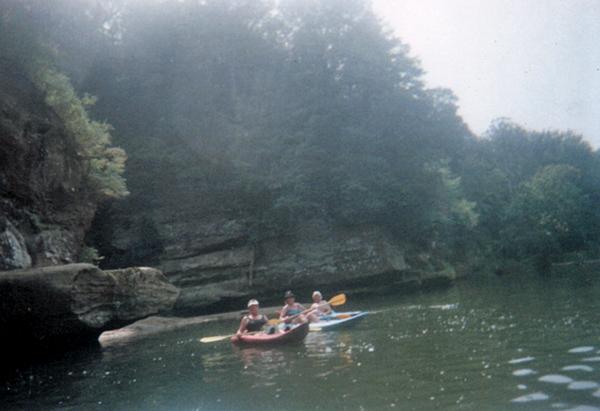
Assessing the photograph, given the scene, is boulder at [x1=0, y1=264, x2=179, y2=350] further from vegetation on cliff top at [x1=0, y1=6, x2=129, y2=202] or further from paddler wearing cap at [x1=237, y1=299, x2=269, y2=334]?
vegetation on cliff top at [x1=0, y1=6, x2=129, y2=202]

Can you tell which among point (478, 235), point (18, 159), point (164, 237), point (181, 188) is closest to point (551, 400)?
point (18, 159)

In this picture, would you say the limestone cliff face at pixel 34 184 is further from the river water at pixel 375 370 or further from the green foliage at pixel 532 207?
the green foliage at pixel 532 207

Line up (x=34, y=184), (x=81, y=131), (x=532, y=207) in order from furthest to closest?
(x=532, y=207), (x=81, y=131), (x=34, y=184)

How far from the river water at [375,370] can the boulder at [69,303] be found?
79 cm

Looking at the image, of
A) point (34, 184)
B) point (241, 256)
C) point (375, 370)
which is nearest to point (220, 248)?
point (241, 256)

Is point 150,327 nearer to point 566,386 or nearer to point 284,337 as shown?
point 284,337

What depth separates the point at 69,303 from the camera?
408 inches

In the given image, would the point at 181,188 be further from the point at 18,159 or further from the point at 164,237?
the point at 18,159

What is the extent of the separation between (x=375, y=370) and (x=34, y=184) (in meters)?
11.1

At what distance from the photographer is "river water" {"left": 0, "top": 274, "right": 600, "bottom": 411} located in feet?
14.6

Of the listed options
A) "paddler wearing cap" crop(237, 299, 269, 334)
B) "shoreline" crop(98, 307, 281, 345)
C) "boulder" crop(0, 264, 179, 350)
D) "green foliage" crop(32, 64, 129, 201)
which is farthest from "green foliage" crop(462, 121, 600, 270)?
"boulder" crop(0, 264, 179, 350)

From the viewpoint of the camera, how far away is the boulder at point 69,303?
32.0ft

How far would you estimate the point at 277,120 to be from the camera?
23734 millimetres

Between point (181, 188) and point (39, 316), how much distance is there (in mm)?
13143
